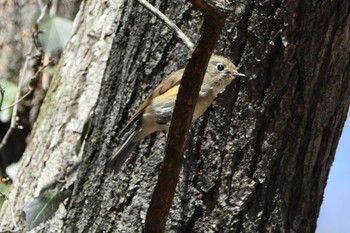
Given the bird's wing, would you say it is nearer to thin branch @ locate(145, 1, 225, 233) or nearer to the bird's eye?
the bird's eye

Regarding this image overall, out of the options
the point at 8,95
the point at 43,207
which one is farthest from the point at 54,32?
the point at 43,207

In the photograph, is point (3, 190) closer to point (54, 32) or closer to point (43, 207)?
point (54, 32)

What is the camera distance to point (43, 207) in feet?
10.8

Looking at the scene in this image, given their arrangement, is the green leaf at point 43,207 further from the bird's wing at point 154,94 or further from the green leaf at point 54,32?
the green leaf at point 54,32

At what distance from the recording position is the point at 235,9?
299 cm

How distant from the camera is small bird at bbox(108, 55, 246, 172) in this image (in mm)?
2963

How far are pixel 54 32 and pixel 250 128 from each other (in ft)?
5.68

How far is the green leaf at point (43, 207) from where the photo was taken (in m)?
3.27

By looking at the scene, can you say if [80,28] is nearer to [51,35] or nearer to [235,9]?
[51,35]

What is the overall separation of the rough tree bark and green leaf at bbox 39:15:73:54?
1.19 meters

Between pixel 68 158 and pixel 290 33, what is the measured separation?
1.11 meters

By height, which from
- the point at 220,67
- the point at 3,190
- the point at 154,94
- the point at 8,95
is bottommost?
the point at 3,190

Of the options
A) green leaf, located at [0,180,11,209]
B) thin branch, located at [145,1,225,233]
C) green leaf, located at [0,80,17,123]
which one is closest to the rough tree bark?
thin branch, located at [145,1,225,233]

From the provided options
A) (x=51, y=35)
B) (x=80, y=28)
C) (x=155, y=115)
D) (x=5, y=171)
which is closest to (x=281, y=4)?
(x=155, y=115)
